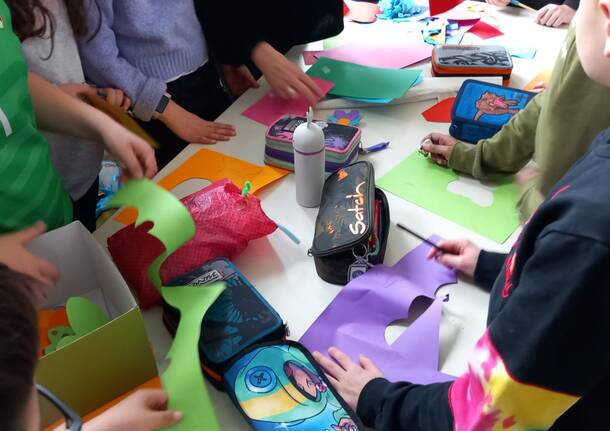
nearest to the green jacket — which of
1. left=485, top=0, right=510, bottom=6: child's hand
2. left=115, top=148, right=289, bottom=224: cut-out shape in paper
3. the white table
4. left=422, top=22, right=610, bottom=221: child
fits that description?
left=422, top=22, right=610, bottom=221: child

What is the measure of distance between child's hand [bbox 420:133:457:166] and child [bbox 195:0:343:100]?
280 millimetres

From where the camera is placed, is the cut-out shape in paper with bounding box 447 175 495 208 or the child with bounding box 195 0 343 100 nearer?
the cut-out shape in paper with bounding box 447 175 495 208

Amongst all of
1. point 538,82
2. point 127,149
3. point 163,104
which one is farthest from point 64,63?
point 538,82

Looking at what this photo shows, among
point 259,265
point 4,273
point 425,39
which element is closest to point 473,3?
point 425,39

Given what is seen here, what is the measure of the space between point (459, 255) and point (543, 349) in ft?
1.12

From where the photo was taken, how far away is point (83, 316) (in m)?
0.72

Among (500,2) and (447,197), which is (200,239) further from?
(500,2)

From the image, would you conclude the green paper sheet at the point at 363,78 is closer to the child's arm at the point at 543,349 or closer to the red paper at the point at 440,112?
the red paper at the point at 440,112

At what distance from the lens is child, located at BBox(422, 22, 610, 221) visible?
0.86 metres

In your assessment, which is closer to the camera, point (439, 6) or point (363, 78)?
point (363, 78)

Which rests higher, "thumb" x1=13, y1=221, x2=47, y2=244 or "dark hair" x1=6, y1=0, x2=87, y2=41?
"dark hair" x1=6, y1=0, x2=87, y2=41

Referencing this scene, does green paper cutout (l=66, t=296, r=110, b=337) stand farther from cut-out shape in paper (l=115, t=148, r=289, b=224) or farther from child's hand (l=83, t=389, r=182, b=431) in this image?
cut-out shape in paper (l=115, t=148, r=289, b=224)

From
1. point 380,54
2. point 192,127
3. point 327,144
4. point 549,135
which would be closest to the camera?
point 549,135

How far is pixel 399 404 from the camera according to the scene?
2.12ft
